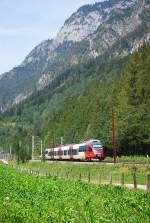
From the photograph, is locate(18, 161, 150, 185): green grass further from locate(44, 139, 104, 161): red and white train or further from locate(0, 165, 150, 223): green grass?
locate(0, 165, 150, 223): green grass

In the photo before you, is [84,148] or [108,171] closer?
[108,171]

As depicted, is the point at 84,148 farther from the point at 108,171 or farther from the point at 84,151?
the point at 108,171

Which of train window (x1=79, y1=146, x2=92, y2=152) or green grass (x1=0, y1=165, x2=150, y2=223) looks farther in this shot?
train window (x1=79, y1=146, x2=92, y2=152)

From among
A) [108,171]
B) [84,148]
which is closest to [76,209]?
[108,171]

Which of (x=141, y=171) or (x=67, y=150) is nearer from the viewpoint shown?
(x=141, y=171)

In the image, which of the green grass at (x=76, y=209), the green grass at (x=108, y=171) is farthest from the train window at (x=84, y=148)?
the green grass at (x=76, y=209)

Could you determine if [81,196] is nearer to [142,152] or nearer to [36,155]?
[142,152]

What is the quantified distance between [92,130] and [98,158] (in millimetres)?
42280

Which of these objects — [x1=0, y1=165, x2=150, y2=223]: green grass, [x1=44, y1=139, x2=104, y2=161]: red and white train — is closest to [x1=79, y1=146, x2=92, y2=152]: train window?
[x1=44, y1=139, x2=104, y2=161]: red and white train

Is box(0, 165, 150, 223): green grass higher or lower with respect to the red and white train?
lower

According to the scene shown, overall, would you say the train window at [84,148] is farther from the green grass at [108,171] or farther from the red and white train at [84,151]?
the green grass at [108,171]

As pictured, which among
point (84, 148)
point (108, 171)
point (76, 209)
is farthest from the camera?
point (84, 148)

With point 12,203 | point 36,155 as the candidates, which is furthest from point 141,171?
point 36,155

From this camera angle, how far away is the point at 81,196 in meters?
31.7
